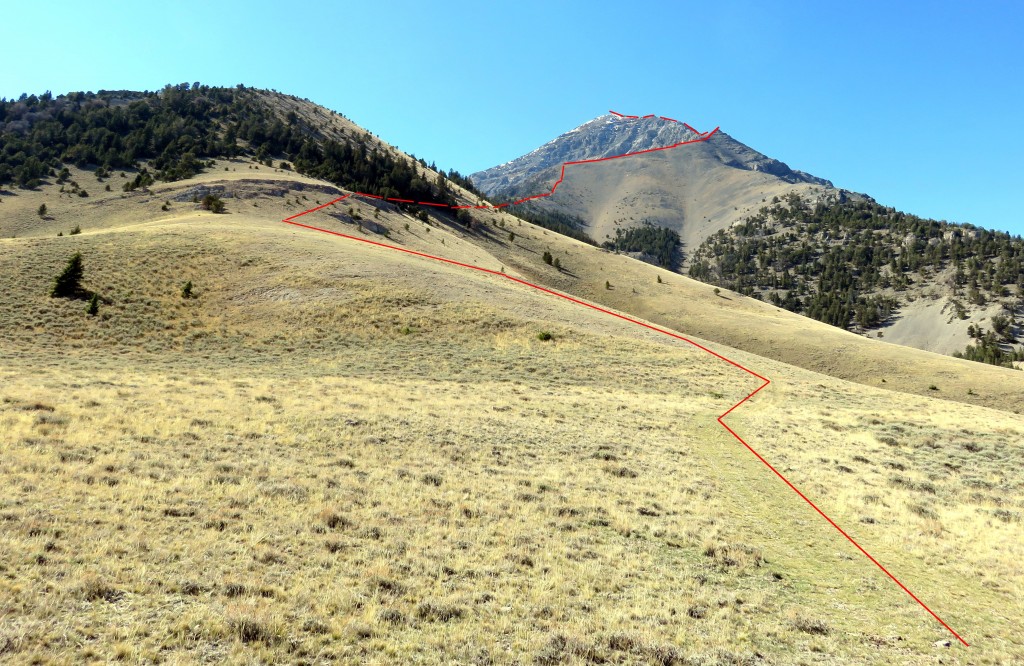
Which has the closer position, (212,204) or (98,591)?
(98,591)

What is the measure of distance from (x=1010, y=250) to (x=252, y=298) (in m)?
253

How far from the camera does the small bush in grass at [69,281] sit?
122ft

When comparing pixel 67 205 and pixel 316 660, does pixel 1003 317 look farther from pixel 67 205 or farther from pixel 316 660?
pixel 67 205

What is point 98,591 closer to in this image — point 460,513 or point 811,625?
point 460,513

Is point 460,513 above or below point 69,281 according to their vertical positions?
above

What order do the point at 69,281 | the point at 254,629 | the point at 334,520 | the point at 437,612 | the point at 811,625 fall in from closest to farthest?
the point at 254,629
the point at 437,612
the point at 811,625
the point at 334,520
the point at 69,281

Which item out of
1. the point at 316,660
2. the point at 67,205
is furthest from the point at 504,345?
the point at 67,205

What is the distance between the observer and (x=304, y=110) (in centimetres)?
15975

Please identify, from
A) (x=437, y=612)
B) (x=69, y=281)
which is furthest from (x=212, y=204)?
(x=437, y=612)

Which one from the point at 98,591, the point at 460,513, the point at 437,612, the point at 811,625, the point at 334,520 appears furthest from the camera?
the point at 460,513

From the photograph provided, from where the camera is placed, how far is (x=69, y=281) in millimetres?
37562

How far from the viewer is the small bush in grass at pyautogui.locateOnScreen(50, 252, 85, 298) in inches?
1459

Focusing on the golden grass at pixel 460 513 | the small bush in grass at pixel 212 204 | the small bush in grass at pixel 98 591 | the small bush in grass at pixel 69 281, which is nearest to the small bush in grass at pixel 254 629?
the golden grass at pixel 460 513

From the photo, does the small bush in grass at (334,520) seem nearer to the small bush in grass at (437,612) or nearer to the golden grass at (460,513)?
the golden grass at (460,513)
